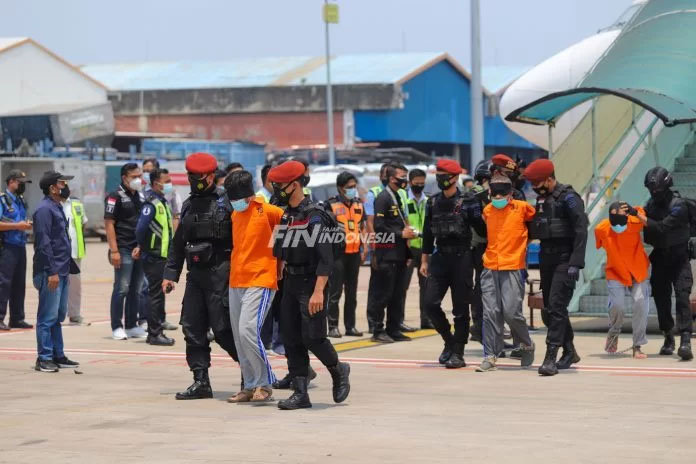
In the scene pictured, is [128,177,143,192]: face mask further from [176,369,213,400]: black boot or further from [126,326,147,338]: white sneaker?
[176,369,213,400]: black boot

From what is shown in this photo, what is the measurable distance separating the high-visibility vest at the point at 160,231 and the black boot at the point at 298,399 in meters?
4.95

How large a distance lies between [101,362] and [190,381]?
5.86 ft

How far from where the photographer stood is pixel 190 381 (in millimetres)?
11578

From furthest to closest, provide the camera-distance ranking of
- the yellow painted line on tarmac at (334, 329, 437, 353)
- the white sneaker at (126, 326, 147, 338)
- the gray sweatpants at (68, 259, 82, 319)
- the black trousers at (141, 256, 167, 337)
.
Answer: the gray sweatpants at (68, 259, 82, 319)
the white sneaker at (126, 326, 147, 338)
the black trousers at (141, 256, 167, 337)
the yellow painted line on tarmac at (334, 329, 437, 353)

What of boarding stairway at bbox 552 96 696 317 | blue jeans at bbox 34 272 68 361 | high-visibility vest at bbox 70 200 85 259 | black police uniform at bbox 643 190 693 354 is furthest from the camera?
high-visibility vest at bbox 70 200 85 259

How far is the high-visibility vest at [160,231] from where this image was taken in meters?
14.6

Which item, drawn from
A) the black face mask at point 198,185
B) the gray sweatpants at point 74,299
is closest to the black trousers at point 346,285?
the gray sweatpants at point 74,299

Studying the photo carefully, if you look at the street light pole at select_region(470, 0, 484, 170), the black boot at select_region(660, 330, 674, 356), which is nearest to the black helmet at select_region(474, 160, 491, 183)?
the black boot at select_region(660, 330, 674, 356)

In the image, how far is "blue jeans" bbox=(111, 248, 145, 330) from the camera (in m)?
14.9

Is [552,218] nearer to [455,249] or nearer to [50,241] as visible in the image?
[455,249]

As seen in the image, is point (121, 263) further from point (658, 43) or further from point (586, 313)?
point (658, 43)

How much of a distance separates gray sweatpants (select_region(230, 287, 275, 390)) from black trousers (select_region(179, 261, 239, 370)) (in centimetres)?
22

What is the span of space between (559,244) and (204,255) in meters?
3.25

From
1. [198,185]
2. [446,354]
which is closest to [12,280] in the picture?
[446,354]
